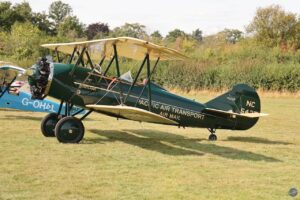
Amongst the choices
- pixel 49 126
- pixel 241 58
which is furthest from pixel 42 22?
pixel 49 126

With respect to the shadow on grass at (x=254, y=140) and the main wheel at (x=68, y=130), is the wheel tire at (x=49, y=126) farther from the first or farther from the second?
the shadow on grass at (x=254, y=140)

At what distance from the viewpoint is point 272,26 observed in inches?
2149

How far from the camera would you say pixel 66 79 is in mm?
9461

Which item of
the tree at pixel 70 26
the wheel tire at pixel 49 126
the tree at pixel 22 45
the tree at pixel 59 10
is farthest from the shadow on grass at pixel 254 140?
the tree at pixel 59 10

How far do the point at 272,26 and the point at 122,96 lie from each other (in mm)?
48083

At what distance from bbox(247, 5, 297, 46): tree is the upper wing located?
4385 centimetres

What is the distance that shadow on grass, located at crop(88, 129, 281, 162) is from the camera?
8.86m

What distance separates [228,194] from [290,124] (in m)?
9.96

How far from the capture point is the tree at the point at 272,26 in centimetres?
5332

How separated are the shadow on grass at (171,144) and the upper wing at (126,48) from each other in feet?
6.15

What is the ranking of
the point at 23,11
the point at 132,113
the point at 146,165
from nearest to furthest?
the point at 146,165 → the point at 132,113 → the point at 23,11

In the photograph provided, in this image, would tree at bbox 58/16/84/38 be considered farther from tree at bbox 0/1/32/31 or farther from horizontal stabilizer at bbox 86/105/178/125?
horizontal stabilizer at bbox 86/105/178/125

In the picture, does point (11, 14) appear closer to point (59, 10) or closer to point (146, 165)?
point (59, 10)

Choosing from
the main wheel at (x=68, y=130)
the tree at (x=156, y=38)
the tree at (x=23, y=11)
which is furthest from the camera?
the tree at (x=23, y=11)
